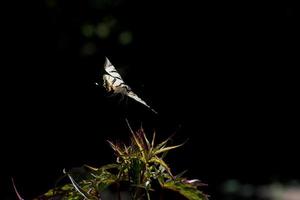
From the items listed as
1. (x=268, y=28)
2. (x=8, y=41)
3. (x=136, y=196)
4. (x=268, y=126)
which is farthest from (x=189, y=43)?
(x=136, y=196)

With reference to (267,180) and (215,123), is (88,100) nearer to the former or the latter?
(215,123)

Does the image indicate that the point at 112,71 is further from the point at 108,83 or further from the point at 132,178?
the point at 132,178

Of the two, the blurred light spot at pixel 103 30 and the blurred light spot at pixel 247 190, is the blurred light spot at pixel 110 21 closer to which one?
the blurred light spot at pixel 103 30

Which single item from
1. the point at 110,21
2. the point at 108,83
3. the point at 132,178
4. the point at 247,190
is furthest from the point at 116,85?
the point at 247,190

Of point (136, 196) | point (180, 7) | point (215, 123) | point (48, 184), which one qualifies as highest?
point (180, 7)

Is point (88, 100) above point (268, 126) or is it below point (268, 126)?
A: below
